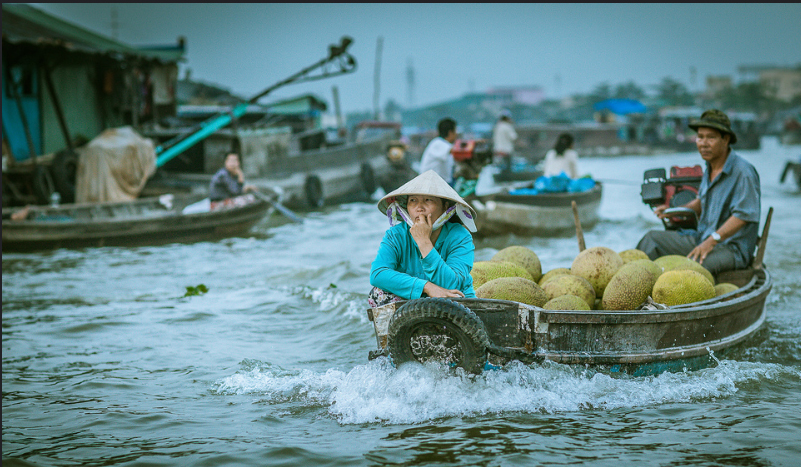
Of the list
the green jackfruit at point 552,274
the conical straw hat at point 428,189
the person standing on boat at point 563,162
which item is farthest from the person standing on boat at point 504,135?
the conical straw hat at point 428,189

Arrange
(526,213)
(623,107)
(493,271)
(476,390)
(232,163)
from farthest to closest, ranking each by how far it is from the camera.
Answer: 1. (623,107)
2. (232,163)
3. (526,213)
4. (493,271)
5. (476,390)

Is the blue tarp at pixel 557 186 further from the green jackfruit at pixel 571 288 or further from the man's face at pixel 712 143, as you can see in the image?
the green jackfruit at pixel 571 288

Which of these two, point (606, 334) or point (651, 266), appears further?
point (651, 266)

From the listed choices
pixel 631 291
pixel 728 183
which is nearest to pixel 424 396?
pixel 631 291

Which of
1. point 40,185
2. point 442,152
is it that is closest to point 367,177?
point 40,185

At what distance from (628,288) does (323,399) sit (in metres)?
2.30

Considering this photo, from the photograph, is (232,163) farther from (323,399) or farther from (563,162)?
(323,399)

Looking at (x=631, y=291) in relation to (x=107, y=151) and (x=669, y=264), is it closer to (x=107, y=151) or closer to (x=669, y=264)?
(x=669, y=264)

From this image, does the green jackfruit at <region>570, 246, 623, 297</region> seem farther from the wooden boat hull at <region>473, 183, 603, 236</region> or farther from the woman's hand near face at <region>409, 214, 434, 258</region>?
the wooden boat hull at <region>473, 183, 603, 236</region>

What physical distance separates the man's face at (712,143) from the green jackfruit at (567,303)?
7.73 feet

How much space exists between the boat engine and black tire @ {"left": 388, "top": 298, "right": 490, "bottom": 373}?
143 inches

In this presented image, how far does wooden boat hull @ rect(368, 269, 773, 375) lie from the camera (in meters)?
4.18

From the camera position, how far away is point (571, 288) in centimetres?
517

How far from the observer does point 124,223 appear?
39.7 ft
